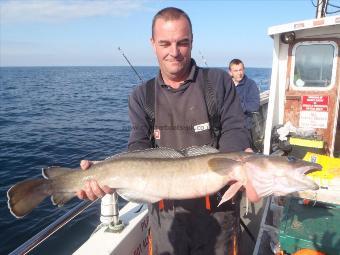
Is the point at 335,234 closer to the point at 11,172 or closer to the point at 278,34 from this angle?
the point at 278,34

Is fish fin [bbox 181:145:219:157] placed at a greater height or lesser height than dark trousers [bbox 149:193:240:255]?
greater

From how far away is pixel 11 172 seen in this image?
13.3 m

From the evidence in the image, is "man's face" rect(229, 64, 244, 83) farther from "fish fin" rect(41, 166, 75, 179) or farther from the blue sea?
"fish fin" rect(41, 166, 75, 179)

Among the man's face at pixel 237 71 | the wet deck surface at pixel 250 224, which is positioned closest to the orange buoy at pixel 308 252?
the wet deck surface at pixel 250 224

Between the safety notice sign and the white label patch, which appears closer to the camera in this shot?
the white label patch

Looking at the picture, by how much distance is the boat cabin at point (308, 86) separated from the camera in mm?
7949

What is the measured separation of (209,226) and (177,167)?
810mm

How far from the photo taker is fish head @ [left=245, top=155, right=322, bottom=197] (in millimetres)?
3338

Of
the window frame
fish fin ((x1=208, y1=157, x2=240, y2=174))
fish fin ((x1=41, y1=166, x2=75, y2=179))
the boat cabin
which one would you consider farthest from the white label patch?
the window frame

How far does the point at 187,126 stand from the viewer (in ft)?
12.5

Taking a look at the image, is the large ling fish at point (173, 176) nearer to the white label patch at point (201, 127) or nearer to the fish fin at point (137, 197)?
the fish fin at point (137, 197)

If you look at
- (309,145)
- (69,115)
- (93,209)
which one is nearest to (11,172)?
(93,209)

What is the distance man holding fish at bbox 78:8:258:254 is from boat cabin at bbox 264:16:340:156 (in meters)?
4.47

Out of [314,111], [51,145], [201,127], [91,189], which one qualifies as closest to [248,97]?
[314,111]
